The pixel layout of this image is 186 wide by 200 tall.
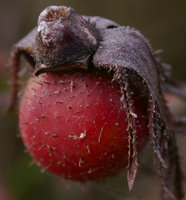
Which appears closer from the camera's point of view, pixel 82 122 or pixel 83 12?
pixel 82 122

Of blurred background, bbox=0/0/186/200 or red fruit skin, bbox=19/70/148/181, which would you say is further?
blurred background, bbox=0/0/186/200

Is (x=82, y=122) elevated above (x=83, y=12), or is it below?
above

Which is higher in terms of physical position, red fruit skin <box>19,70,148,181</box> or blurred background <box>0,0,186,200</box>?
red fruit skin <box>19,70,148,181</box>

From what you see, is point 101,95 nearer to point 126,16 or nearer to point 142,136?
point 142,136

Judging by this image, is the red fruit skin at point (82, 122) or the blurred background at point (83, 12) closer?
the red fruit skin at point (82, 122)

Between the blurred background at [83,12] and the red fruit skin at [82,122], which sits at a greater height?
the red fruit skin at [82,122]

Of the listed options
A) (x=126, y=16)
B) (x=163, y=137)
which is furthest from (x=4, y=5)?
(x=163, y=137)
